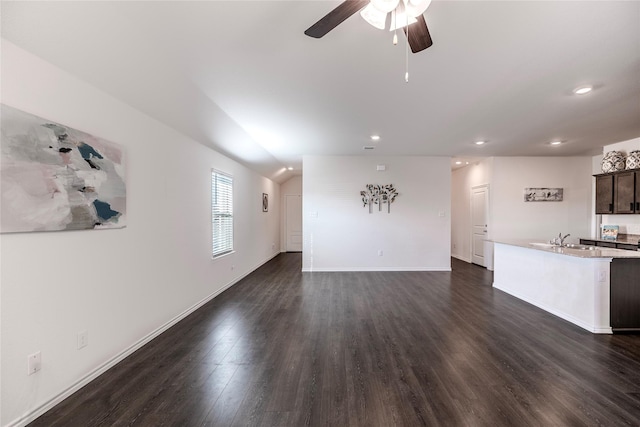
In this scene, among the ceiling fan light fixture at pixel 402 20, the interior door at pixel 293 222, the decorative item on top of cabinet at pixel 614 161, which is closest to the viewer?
the ceiling fan light fixture at pixel 402 20

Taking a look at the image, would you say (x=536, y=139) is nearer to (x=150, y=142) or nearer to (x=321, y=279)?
(x=321, y=279)

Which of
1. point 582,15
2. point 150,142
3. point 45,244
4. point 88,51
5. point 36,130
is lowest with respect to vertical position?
point 45,244

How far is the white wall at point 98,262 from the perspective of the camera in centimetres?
173

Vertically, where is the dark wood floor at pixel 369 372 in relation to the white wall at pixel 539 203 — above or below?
below

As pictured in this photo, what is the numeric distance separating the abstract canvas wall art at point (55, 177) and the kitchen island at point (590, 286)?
16.5 feet

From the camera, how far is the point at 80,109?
7.06 feet

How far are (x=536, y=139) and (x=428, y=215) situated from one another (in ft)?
8.00

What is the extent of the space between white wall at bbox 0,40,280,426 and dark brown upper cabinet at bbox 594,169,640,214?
6973 millimetres

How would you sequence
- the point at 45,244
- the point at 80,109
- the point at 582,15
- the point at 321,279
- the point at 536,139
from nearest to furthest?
the point at 582,15 < the point at 45,244 < the point at 80,109 < the point at 536,139 < the point at 321,279

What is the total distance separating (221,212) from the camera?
4.88 metres

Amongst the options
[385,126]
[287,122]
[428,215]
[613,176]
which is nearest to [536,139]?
[613,176]

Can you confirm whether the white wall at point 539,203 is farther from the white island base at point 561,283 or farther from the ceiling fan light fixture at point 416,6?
the ceiling fan light fixture at point 416,6

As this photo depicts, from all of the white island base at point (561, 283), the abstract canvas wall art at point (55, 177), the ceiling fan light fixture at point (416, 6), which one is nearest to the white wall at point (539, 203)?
the white island base at point (561, 283)

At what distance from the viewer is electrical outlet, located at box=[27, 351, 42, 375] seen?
1784 millimetres
